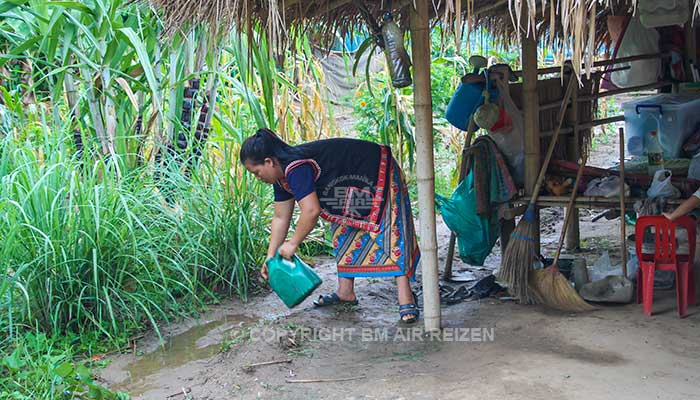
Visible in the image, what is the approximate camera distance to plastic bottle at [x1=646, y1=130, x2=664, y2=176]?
498 cm

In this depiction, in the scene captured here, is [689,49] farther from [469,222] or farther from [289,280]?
[289,280]

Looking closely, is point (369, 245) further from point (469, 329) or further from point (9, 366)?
point (9, 366)

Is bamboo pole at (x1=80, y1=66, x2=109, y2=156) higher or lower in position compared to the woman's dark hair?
higher

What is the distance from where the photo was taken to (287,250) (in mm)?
4066

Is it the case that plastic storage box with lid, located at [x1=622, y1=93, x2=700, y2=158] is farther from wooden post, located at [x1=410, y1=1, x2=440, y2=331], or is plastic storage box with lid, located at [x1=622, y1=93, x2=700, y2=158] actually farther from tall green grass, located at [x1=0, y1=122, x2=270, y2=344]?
tall green grass, located at [x1=0, y1=122, x2=270, y2=344]

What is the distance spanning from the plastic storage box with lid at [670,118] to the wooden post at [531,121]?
2.84 feet

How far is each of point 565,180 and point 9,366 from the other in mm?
3468

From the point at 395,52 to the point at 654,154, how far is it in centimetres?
213

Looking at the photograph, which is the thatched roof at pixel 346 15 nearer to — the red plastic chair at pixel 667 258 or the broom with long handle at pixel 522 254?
the broom with long handle at pixel 522 254

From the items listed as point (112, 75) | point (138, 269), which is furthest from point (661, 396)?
point (112, 75)

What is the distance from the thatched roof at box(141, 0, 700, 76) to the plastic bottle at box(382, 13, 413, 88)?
145 millimetres

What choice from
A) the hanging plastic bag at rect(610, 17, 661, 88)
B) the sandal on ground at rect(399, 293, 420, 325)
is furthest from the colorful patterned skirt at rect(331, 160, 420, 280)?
the hanging plastic bag at rect(610, 17, 661, 88)

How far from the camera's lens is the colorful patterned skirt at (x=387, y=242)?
4.36 metres

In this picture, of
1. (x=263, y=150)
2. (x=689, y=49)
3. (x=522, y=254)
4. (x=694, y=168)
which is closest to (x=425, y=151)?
(x=263, y=150)
